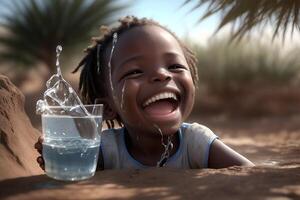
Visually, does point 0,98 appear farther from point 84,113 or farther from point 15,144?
point 84,113

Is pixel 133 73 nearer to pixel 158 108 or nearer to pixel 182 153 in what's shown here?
pixel 158 108

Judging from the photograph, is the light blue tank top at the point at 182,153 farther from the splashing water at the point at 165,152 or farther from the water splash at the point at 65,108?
the water splash at the point at 65,108

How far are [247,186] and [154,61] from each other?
0.73 m

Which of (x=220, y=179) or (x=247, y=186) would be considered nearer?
(x=247, y=186)

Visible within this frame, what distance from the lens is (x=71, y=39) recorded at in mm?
9469

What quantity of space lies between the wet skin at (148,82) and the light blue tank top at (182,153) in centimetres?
5

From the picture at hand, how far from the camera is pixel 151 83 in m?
1.99

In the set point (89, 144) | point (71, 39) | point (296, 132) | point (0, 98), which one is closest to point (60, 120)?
point (89, 144)

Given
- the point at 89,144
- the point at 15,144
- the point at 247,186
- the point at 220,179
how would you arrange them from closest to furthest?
1. the point at 247,186
2. the point at 220,179
3. the point at 89,144
4. the point at 15,144

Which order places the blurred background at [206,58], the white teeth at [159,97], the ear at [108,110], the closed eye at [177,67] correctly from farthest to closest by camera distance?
the blurred background at [206,58], the ear at [108,110], the closed eye at [177,67], the white teeth at [159,97]

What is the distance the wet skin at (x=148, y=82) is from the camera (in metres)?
2.01

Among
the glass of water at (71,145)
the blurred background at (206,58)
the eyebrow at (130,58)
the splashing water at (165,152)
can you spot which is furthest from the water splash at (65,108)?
the blurred background at (206,58)

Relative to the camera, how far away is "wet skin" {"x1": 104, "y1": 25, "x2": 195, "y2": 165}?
2010mm

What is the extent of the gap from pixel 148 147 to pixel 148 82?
1.07ft
